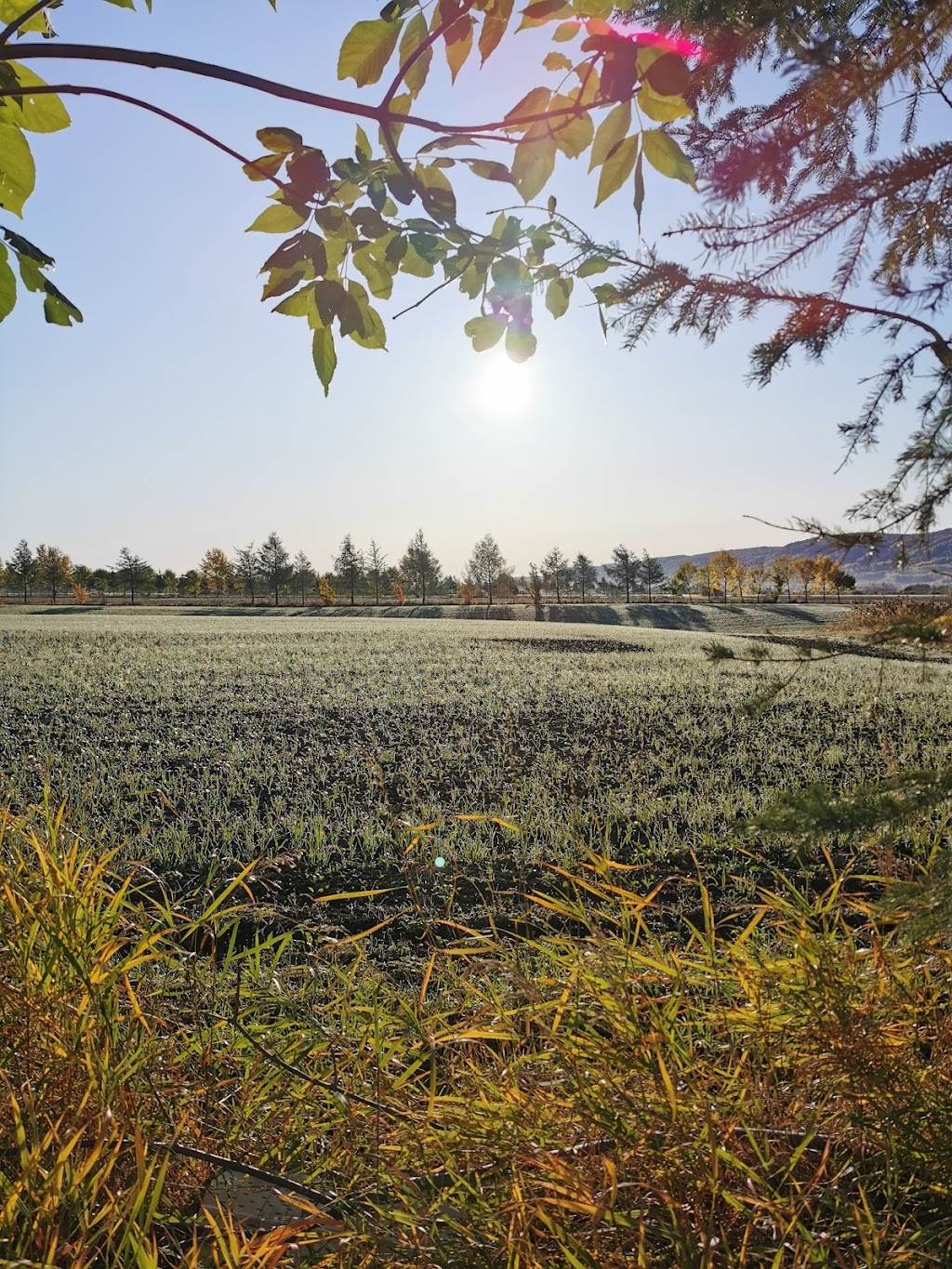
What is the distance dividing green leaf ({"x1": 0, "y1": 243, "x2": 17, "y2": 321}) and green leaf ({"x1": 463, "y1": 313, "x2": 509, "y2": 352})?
75cm

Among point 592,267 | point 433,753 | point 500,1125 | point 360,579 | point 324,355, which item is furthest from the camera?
point 360,579

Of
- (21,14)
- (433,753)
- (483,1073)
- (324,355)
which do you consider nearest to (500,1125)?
(483,1073)

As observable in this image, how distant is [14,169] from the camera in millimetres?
1213

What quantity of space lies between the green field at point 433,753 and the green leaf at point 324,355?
0.94 metres

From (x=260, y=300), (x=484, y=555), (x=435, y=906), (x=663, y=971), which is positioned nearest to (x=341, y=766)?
(x=435, y=906)

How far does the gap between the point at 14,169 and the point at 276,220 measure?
44 centimetres

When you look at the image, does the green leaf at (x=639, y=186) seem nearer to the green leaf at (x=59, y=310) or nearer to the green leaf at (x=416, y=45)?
the green leaf at (x=416, y=45)

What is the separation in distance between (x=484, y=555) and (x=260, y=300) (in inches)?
2549

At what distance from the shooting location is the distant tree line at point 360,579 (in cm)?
5841

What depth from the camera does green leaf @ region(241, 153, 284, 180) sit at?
3.67ft

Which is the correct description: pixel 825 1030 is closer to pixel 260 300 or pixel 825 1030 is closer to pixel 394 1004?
pixel 394 1004

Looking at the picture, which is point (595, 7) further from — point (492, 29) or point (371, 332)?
point (371, 332)

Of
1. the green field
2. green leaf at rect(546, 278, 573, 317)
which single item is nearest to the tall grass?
the green field

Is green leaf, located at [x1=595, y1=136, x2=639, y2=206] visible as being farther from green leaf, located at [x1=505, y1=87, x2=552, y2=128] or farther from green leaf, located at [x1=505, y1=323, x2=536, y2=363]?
green leaf, located at [x1=505, y1=323, x2=536, y2=363]
